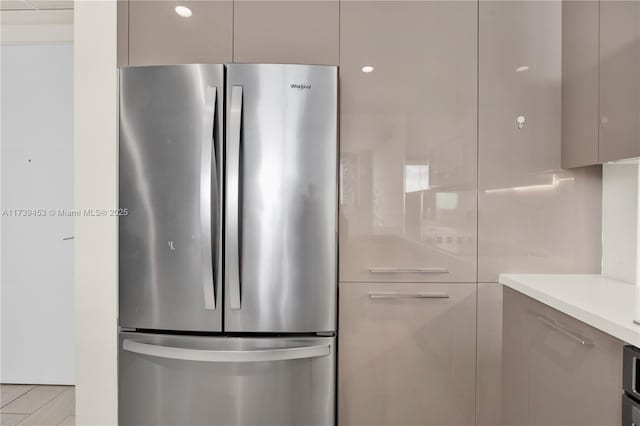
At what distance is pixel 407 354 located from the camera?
178 centimetres

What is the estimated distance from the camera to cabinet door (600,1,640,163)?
1.30m

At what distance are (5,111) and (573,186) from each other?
3.46m

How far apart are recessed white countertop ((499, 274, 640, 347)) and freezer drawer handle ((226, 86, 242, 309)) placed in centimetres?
109

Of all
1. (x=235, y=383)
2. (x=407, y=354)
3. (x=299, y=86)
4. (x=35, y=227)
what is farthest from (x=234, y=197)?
(x=35, y=227)

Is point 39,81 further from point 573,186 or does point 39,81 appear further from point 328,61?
point 573,186

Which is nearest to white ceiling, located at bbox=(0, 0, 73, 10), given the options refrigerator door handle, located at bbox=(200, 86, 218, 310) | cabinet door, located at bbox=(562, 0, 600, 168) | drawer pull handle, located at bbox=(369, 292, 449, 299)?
refrigerator door handle, located at bbox=(200, 86, 218, 310)

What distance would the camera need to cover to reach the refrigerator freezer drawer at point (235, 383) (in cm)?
159

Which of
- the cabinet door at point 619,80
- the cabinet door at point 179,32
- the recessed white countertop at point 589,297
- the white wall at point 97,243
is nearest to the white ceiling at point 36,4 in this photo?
the white wall at point 97,243

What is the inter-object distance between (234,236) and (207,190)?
0.20m

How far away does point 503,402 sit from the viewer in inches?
69.4

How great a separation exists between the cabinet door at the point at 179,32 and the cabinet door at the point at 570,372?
165cm

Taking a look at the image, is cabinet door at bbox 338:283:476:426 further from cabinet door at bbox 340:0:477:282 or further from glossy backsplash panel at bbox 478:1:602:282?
glossy backsplash panel at bbox 478:1:602:282

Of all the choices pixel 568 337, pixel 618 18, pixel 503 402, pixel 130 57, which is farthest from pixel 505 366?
pixel 130 57

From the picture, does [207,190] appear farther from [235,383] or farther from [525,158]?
[525,158]
